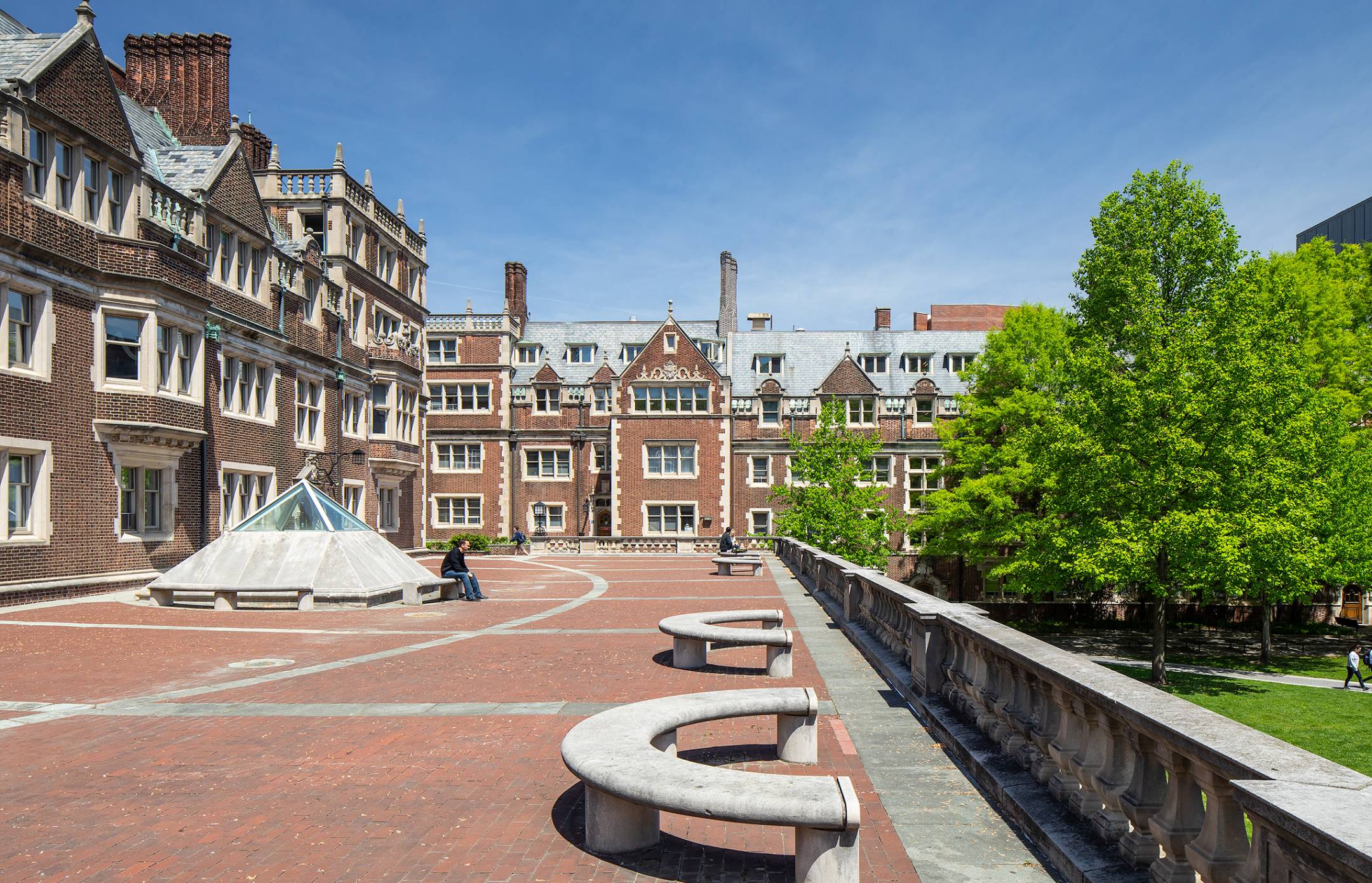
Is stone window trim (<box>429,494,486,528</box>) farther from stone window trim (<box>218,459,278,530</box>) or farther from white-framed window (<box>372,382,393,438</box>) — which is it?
stone window trim (<box>218,459,278,530</box>)

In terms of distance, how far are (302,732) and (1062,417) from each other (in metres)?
25.2

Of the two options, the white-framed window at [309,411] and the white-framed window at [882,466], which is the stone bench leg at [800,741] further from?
the white-framed window at [882,466]

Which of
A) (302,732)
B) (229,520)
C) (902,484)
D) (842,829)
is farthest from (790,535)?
(842,829)

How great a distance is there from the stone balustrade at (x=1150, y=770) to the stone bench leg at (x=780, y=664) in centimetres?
289

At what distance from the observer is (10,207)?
1827cm

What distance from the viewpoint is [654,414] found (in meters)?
50.3

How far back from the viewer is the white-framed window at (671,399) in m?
A: 50.5

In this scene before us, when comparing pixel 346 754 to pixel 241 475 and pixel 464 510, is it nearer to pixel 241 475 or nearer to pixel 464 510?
pixel 241 475

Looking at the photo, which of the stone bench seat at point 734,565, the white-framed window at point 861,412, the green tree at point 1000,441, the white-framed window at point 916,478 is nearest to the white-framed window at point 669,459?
the white-framed window at point 861,412

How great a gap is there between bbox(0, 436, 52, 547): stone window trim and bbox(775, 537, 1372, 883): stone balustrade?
62.5ft

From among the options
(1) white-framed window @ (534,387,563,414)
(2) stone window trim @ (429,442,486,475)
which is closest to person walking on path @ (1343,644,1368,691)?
(1) white-framed window @ (534,387,563,414)

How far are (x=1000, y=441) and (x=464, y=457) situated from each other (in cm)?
3064

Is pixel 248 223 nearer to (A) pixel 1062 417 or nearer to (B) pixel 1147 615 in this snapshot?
(A) pixel 1062 417

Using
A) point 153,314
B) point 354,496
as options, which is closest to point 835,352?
point 354,496
